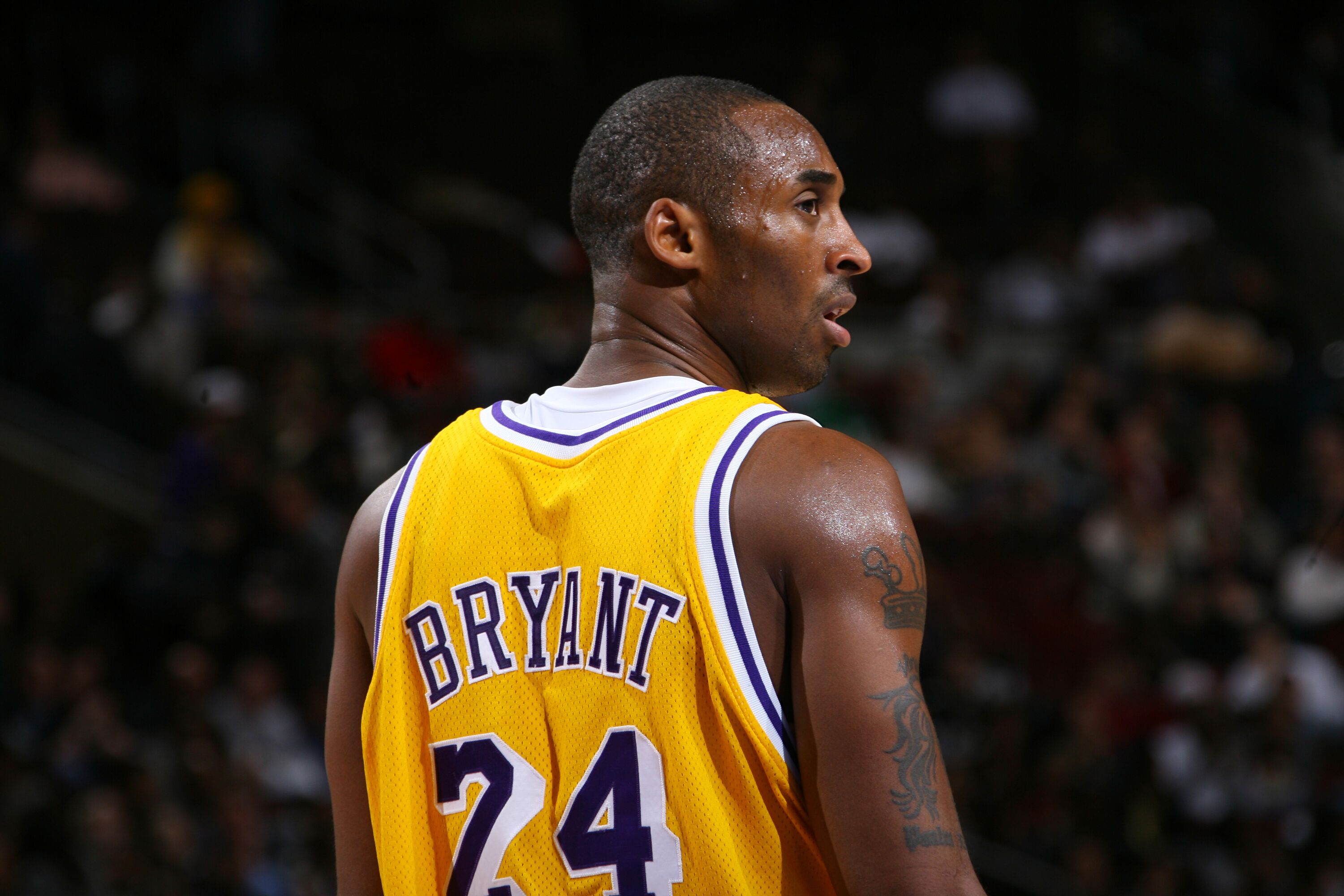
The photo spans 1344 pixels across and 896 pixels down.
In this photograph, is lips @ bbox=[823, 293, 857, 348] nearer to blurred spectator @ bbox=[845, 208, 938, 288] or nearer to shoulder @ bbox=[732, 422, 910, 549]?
shoulder @ bbox=[732, 422, 910, 549]

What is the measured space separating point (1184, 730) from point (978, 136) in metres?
6.85

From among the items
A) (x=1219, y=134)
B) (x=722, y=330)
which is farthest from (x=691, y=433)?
(x=1219, y=134)

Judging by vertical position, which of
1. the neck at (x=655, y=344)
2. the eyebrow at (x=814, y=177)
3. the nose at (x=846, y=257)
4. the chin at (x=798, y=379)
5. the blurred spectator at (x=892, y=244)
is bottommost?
the chin at (x=798, y=379)

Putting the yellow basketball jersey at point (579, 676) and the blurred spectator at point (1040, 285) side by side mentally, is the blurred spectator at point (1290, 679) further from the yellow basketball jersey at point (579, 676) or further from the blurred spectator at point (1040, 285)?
the yellow basketball jersey at point (579, 676)

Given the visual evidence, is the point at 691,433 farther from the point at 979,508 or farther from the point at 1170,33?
the point at 1170,33

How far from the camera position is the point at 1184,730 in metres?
8.03

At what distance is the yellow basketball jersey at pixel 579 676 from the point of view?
1853 mm

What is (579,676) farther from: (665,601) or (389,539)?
(389,539)

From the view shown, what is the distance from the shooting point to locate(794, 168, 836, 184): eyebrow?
2092 millimetres

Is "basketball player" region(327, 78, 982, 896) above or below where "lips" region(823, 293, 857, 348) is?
below

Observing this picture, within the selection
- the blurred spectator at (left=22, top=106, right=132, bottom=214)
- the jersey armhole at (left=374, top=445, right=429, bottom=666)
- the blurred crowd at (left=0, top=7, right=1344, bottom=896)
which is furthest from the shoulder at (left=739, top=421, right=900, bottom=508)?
the blurred spectator at (left=22, top=106, right=132, bottom=214)

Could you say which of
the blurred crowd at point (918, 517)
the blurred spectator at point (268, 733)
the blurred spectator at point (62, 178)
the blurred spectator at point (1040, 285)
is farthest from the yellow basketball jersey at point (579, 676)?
the blurred spectator at point (1040, 285)

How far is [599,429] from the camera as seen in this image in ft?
6.68

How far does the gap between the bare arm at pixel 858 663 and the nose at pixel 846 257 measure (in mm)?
358
